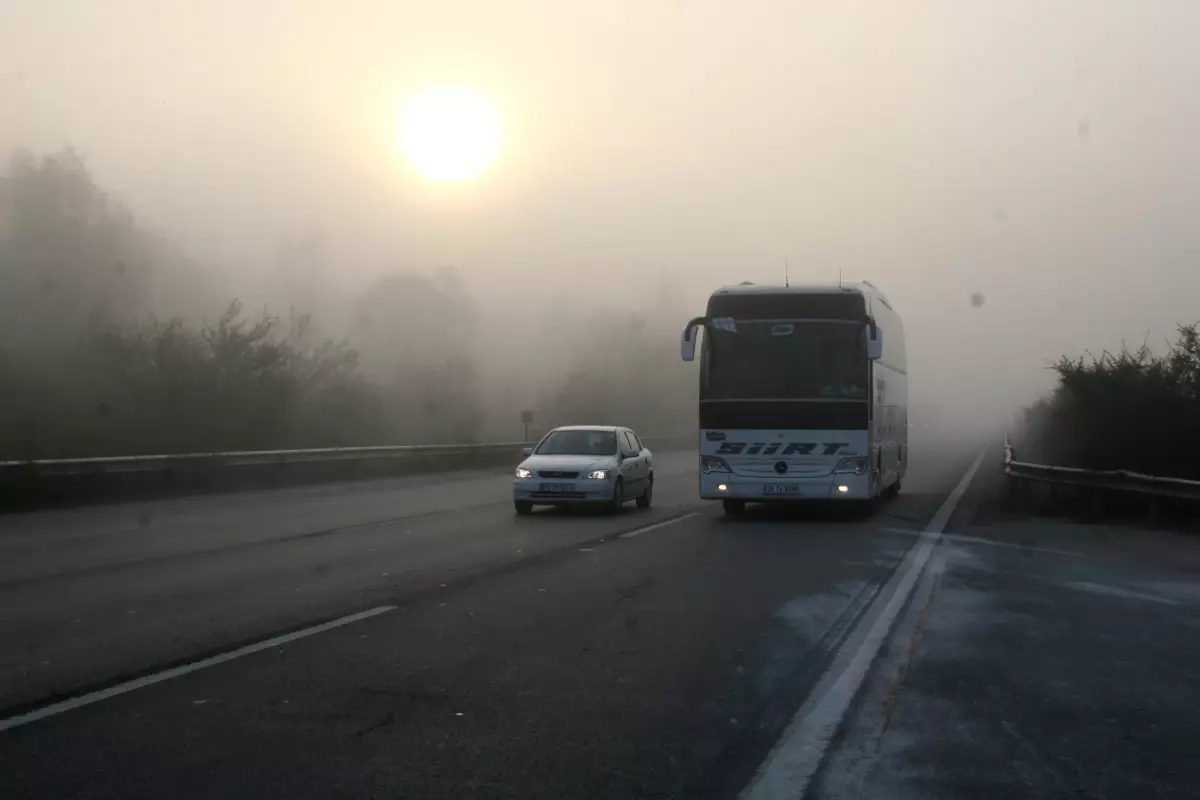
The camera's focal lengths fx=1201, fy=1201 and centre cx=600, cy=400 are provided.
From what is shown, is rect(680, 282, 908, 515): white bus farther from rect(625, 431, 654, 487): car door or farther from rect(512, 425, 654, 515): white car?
rect(625, 431, 654, 487): car door

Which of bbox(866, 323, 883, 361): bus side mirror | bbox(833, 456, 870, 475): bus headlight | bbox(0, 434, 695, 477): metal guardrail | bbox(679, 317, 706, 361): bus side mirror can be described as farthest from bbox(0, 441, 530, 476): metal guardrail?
bbox(866, 323, 883, 361): bus side mirror

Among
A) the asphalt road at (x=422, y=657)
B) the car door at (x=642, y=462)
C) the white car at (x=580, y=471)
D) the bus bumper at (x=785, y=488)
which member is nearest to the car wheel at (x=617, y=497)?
the white car at (x=580, y=471)

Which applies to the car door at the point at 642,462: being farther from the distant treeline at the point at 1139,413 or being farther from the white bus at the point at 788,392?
the distant treeline at the point at 1139,413

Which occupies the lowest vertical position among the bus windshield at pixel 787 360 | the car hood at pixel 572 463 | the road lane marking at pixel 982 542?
the road lane marking at pixel 982 542

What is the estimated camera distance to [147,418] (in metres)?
44.1

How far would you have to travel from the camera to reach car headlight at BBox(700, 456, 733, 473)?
19.5 meters

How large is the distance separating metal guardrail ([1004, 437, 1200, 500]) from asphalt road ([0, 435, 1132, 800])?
17.3ft

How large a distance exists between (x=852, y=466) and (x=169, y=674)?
527 inches

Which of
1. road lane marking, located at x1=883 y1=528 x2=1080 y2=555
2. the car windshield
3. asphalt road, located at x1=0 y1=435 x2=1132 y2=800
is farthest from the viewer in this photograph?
the car windshield

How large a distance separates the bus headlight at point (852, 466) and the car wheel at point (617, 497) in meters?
3.86

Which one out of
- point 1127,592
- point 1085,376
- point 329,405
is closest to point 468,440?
point 329,405

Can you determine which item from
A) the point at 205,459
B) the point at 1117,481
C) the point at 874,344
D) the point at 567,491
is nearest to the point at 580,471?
the point at 567,491

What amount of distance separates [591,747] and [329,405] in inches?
1914

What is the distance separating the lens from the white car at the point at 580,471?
2048 cm
